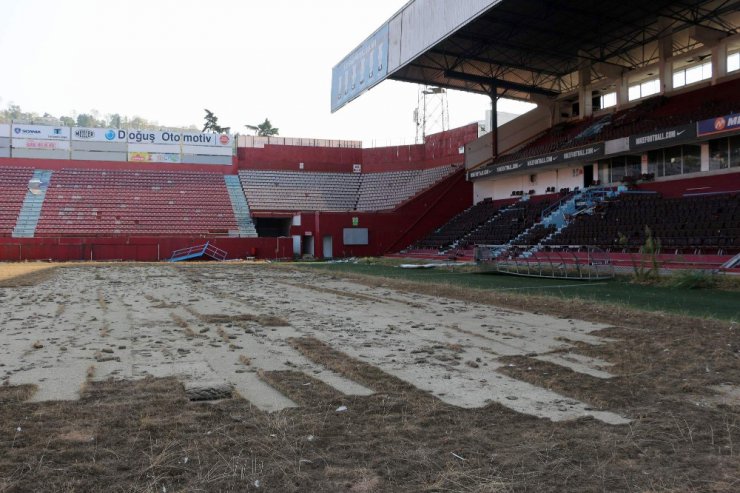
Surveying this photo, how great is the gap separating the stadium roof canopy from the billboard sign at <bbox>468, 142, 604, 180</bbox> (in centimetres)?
596

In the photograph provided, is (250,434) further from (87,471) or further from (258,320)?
(258,320)

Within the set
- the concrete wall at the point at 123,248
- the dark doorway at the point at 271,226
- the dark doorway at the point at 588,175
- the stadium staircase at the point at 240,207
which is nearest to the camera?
the dark doorway at the point at 588,175

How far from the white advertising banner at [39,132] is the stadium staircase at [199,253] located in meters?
17.2

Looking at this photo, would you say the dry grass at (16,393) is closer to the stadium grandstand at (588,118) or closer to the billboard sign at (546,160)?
the stadium grandstand at (588,118)

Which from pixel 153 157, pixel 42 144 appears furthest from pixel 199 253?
pixel 42 144

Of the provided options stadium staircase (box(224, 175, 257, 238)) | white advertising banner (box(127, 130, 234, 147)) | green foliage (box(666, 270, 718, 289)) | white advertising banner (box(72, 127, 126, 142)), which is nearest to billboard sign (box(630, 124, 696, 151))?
green foliage (box(666, 270, 718, 289))

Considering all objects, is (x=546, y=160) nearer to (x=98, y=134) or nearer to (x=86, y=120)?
(x=98, y=134)

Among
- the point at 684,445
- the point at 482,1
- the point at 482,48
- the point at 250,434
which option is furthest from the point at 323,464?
the point at 482,48

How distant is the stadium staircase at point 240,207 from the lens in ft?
129

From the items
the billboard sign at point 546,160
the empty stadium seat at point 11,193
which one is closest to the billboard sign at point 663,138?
the billboard sign at point 546,160

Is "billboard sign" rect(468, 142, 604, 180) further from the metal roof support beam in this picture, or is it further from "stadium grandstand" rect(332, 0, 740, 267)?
the metal roof support beam

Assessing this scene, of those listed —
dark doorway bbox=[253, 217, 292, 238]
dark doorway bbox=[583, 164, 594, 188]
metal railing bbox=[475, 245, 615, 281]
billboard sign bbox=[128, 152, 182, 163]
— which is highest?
billboard sign bbox=[128, 152, 182, 163]

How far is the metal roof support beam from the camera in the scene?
3334cm

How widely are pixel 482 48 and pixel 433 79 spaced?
4779 millimetres
